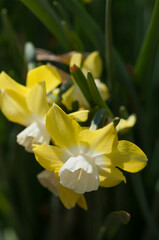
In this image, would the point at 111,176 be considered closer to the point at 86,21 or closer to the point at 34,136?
the point at 34,136

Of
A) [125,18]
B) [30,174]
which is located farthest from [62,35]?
[30,174]

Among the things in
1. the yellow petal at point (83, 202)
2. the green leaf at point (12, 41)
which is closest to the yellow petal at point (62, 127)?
the yellow petal at point (83, 202)

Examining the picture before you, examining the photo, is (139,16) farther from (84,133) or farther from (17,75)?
(84,133)

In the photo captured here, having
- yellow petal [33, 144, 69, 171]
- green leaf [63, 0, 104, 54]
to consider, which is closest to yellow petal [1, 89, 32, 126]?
yellow petal [33, 144, 69, 171]

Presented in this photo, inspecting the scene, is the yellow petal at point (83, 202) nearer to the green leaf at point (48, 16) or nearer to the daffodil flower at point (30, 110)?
the daffodil flower at point (30, 110)

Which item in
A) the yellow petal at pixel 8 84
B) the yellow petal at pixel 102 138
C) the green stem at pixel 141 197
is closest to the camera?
the yellow petal at pixel 102 138

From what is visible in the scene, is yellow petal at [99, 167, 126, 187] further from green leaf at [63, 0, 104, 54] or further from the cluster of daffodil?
green leaf at [63, 0, 104, 54]
